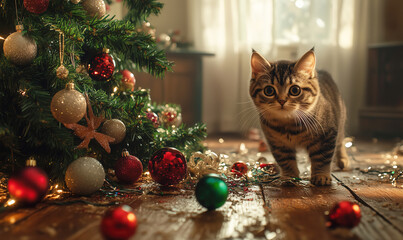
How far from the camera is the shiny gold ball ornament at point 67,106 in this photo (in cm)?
89

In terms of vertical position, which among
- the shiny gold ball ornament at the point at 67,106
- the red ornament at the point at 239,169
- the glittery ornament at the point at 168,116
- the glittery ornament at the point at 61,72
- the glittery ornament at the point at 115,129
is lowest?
the red ornament at the point at 239,169

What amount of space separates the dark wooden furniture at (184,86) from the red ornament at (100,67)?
165 centimetres

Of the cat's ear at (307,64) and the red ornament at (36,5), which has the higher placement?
the red ornament at (36,5)

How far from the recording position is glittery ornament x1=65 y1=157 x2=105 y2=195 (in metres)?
0.94

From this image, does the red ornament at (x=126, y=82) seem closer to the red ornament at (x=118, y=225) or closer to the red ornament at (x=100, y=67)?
the red ornament at (x=100, y=67)

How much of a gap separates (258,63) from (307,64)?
167 mm

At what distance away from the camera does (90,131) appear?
3.39 ft

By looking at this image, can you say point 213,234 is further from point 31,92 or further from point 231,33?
point 231,33

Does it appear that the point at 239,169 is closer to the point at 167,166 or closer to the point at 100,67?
the point at 167,166

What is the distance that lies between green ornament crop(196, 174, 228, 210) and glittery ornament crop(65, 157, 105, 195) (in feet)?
0.94

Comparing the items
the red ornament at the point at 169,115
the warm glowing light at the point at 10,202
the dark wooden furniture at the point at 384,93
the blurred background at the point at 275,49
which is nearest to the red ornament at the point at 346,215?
the warm glowing light at the point at 10,202

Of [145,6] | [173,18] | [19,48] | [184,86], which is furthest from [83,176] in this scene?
[173,18]

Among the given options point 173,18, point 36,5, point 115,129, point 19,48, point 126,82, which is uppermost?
point 173,18

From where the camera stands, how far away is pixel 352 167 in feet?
5.12
